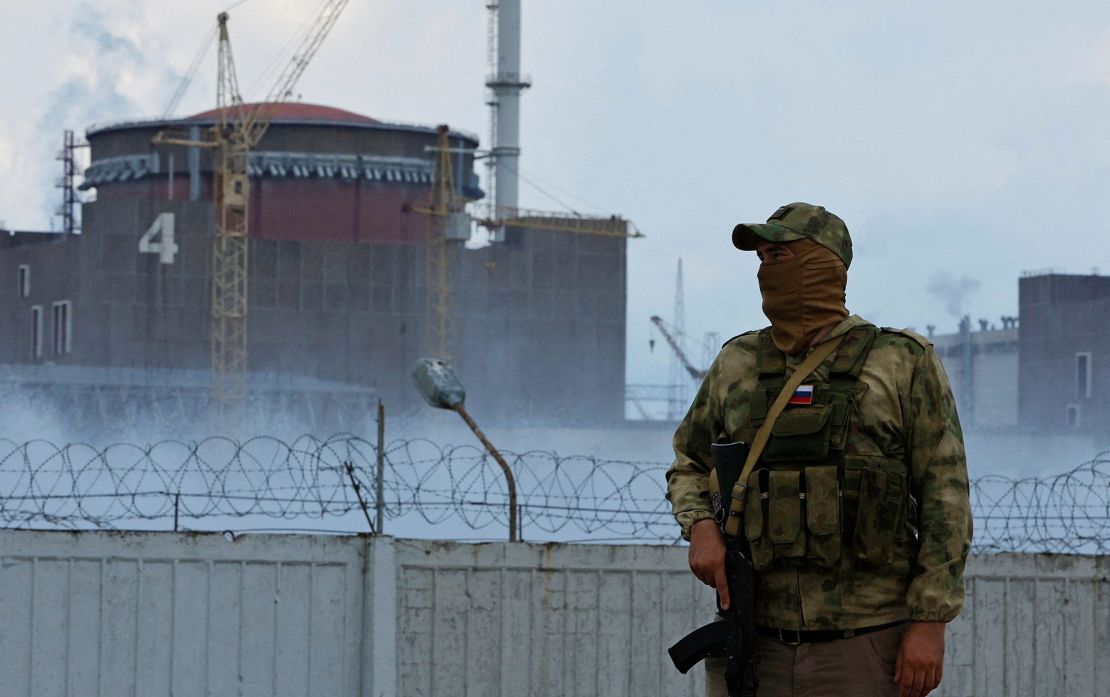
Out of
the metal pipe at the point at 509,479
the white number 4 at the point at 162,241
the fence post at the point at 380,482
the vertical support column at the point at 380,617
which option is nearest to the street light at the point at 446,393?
the metal pipe at the point at 509,479

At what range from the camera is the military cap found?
13.1 feet

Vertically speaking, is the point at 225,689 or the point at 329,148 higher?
the point at 329,148

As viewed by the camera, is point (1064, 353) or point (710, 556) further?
point (1064, 353)

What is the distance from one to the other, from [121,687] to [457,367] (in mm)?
62111

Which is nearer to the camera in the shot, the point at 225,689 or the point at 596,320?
the point at 225,689

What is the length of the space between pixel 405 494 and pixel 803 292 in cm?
1529

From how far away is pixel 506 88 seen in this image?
7481 cm

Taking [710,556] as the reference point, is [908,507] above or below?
above

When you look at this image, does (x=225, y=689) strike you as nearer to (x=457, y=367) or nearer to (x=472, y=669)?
(x=472, y=669)

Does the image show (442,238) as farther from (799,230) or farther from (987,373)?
(799,230)

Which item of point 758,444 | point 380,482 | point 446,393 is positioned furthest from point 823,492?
point 446,393

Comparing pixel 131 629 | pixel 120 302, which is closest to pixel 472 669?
pixel 131 629

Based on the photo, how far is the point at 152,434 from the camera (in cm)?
6025

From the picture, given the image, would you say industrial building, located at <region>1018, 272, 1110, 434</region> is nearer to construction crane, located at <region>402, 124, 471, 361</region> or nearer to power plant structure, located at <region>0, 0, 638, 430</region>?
power plant structure, located at <region>0, 0, 638, 430</region>
